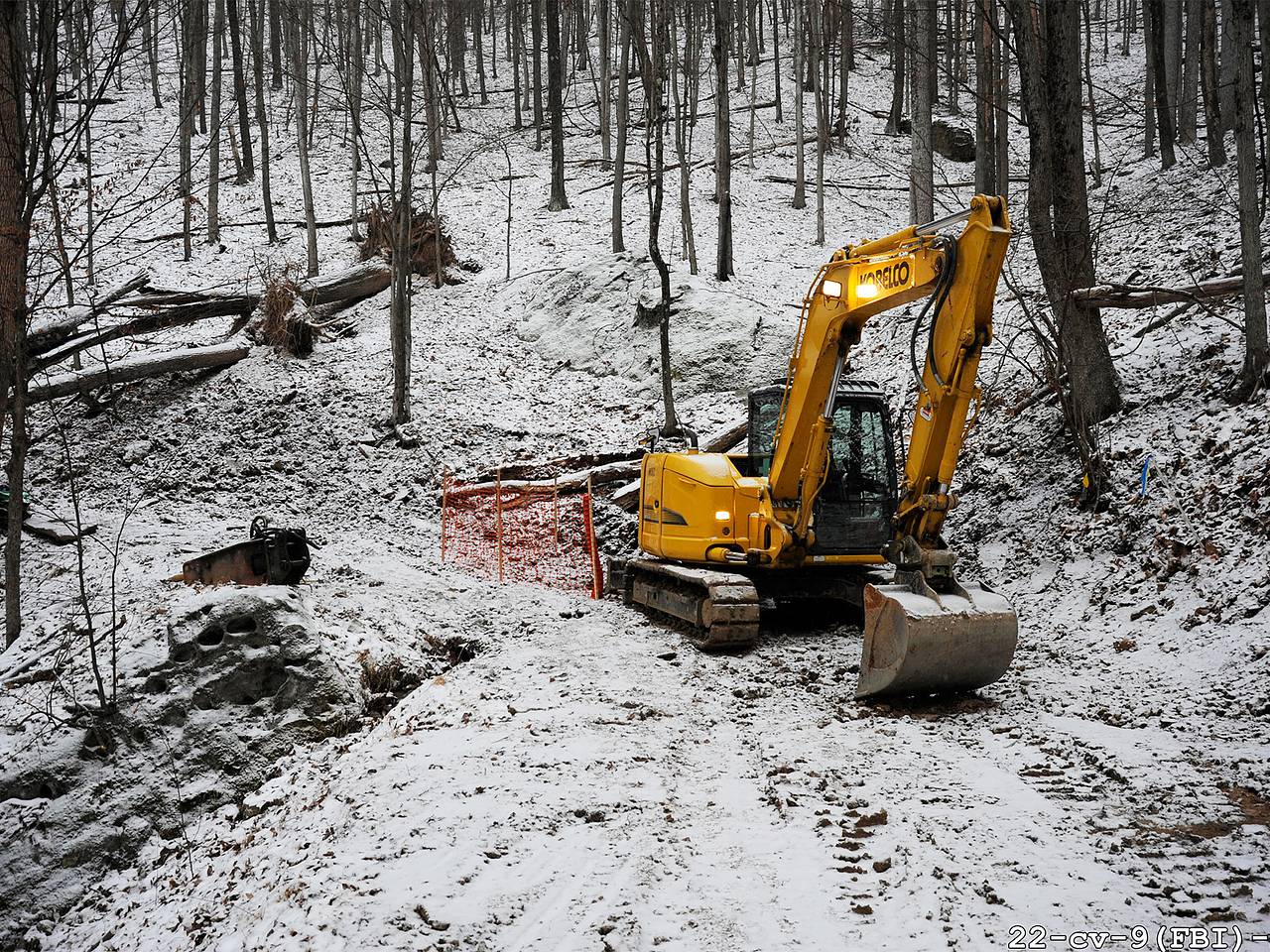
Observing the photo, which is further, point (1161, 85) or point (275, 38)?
point (275, 38)

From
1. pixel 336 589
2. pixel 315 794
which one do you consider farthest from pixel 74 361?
pixel 315 794

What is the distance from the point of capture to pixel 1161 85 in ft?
73.8

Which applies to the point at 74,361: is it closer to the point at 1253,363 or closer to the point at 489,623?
the point at 489,623

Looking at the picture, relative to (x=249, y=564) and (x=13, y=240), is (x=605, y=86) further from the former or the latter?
(x=13, y=240)

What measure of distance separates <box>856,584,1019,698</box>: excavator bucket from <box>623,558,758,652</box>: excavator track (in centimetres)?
186

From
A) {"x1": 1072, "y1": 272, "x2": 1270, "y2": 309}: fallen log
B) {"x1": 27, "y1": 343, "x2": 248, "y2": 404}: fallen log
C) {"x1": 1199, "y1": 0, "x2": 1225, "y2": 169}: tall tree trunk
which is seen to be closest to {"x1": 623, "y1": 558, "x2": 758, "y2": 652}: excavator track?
{"x1": 1072, "y1": 272, "x2": 1270, "y2": 309}: fallen log

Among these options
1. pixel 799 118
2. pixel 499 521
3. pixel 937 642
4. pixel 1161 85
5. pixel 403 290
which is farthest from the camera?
pixel 799 118

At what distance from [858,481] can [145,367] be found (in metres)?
14.8

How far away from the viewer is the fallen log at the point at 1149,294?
10102 mm

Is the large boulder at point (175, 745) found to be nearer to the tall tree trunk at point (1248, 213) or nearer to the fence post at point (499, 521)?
the fence post at point (499, 521)

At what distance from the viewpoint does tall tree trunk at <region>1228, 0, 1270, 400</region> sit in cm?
868

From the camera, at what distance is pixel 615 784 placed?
529 centimetres

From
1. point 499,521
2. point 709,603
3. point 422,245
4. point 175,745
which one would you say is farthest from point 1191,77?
point 175,745

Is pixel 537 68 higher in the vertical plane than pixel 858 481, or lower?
higher
